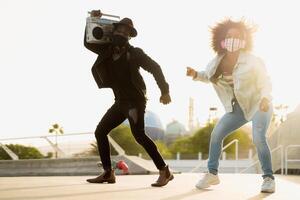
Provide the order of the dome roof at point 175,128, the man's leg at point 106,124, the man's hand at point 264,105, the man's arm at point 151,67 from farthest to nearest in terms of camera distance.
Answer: the dome roof at point 175,128 → the man's leg at point 106,124 → the man's arm at point 151,67 → the man's hand at point 264,105

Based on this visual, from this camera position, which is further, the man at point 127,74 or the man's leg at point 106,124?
the man's leg at point 106,124

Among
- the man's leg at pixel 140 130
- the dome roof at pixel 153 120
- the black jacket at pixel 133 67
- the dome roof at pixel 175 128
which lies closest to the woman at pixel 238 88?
the black jacket at pixel 133 67

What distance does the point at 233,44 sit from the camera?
5.43m

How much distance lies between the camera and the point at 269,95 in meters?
5.09

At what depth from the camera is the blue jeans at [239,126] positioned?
17.1 feet

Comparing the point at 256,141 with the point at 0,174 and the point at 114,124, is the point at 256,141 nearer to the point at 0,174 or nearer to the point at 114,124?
the point at 114,124

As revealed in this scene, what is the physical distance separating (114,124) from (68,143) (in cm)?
871

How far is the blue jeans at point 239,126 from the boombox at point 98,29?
60.3 inches

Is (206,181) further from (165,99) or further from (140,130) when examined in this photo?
(165,99)

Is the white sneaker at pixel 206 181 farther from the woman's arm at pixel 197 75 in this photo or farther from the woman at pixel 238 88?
the woman's arm at pixel 197 75

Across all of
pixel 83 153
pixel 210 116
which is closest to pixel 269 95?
pixel 83 153

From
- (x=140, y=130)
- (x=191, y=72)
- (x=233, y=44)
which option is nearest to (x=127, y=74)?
(x=140, y=130)

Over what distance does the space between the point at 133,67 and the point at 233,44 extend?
1.09m

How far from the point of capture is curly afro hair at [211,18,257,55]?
18.1ft
